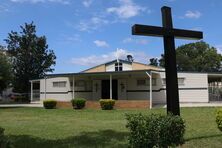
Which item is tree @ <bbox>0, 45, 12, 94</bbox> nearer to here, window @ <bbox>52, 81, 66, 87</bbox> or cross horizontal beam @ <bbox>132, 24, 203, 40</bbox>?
window @ <bbox>52, 81, 66, 87</bbox>

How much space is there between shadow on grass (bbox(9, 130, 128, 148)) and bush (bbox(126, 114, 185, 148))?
2059 mm

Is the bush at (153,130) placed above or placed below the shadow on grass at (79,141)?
above

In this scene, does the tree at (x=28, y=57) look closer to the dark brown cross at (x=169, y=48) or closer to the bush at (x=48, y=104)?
the bush at (x=48, y=104)

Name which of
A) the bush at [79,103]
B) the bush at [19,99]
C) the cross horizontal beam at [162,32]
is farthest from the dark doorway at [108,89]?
the cross horizontal beam at [162,32]

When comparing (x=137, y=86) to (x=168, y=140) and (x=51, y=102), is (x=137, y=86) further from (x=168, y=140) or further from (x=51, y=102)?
(x=168, y=140)

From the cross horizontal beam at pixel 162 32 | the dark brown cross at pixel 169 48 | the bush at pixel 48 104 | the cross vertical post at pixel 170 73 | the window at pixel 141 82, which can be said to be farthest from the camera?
the window at pixel 141 82

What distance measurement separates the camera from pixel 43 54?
57062 millimetres

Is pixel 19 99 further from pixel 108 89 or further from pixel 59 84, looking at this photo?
pixel 108 89

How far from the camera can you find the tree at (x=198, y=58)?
8019 centimetres

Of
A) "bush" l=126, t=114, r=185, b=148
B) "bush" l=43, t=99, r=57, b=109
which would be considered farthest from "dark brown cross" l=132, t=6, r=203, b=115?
"bush" l=43, t=99, r=57, b=109

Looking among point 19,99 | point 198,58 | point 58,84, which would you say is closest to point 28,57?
point 19,99

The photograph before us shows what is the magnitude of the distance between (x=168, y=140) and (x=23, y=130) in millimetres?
7480

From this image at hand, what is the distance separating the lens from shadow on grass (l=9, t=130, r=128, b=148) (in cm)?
1032

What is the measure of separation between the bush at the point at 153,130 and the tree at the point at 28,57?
4855 centimetres
